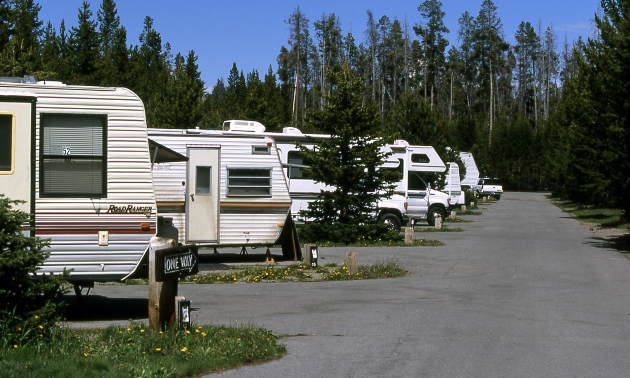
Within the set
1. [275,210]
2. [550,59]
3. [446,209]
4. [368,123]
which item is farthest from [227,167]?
[550,59]

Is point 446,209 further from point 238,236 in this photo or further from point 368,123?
point 238,236

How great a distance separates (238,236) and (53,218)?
8.40 meters

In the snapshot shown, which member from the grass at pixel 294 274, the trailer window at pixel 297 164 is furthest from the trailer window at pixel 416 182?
the grass at pixel 294 274

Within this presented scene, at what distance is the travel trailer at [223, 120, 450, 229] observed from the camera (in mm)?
25141

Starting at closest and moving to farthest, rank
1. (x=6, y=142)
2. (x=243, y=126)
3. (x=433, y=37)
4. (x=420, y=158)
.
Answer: (x=6, y=142)
(x=243, y=126)
(x=420, y=158)
(x=433, y=37)

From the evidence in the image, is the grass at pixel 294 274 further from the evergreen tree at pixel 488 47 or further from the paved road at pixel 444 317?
the evergreen tree at pixel 488 47

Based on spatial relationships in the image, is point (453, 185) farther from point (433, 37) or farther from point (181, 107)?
point (433, 37)

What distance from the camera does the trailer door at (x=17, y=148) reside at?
402 inches

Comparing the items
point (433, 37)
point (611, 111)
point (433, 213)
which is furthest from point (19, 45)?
point (433, 37)

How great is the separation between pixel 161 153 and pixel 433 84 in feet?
277

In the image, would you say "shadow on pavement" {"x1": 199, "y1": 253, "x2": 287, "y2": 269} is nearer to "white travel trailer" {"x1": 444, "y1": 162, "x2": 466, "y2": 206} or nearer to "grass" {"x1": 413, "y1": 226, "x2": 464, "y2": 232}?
"grass" {"x1": 413, "y1": 226, "x2": 464, "y2": 232}

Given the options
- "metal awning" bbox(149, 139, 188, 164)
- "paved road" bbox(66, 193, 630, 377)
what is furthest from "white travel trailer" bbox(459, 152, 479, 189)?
"metal awning" bbox(149, 139, 188, 164)

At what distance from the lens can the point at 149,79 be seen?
2413 inches

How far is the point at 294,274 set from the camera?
53.9ft
